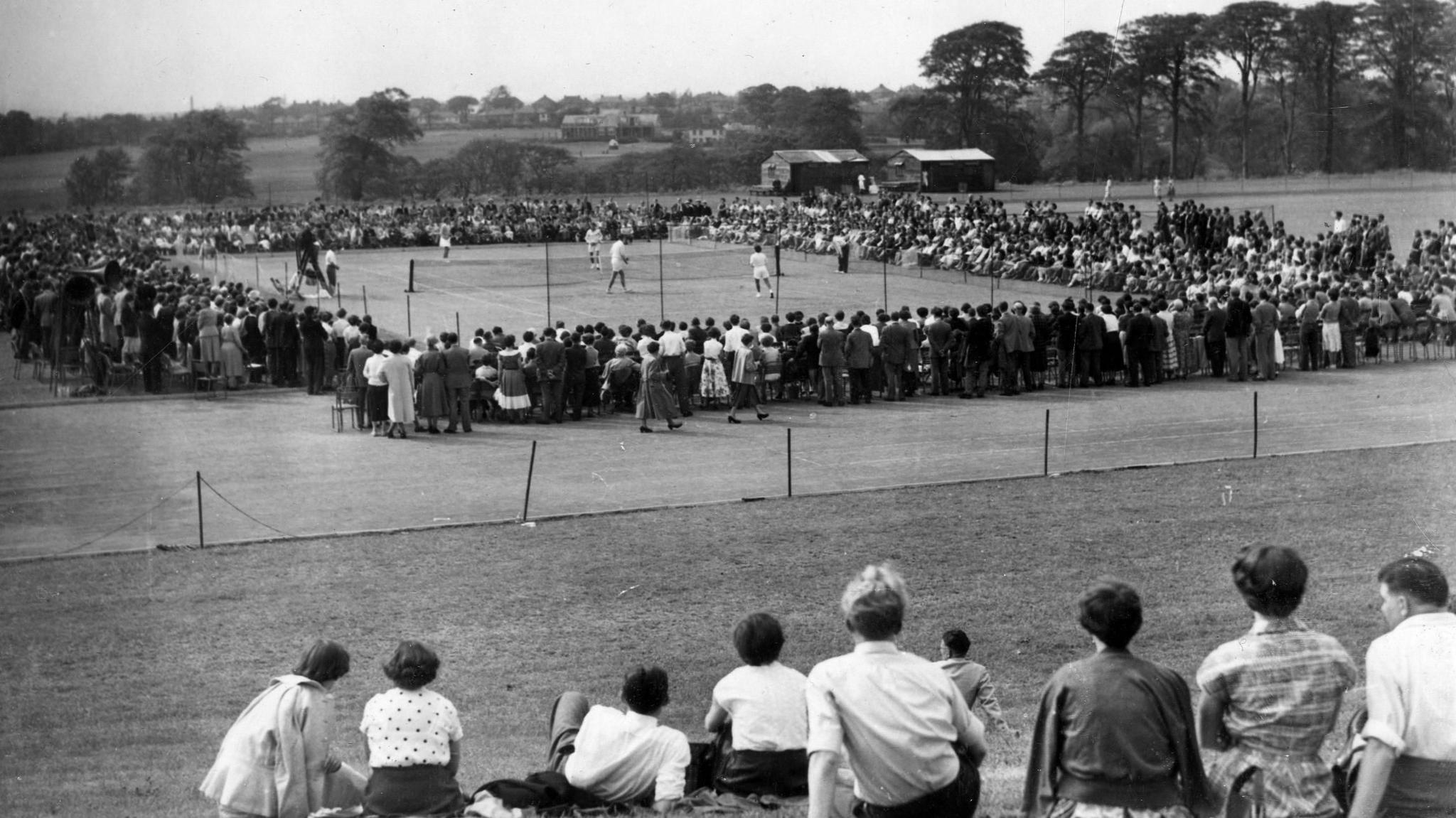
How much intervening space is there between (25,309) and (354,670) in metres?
23.5

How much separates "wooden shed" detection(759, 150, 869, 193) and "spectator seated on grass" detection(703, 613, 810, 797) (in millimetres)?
61821

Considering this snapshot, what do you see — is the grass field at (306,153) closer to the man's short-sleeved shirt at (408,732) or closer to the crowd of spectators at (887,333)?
the crowd of spectators at (887,333)

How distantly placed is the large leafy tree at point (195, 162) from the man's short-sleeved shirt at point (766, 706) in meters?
49.8

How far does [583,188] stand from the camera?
74188 millimetres

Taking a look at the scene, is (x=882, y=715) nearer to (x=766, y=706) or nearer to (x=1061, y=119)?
(x=766, y=706)

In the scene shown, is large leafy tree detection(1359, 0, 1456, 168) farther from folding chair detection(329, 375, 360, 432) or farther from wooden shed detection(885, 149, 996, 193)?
folding chair detection(329, 375, 360, 432)

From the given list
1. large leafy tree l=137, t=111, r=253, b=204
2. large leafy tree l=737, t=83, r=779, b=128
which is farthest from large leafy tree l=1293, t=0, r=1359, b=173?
large leafy tree l=137, t=111, r=253, b=204

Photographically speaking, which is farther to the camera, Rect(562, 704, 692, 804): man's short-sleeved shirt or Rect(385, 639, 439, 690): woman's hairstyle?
Rect(562, 704, 692, 804): man's short-sleeved shirt

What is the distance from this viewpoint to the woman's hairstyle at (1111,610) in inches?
221

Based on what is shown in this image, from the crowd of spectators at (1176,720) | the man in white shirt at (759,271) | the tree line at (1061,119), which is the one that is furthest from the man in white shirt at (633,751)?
the tree line at (1061,119)

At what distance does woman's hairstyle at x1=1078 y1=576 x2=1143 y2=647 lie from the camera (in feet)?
18.4

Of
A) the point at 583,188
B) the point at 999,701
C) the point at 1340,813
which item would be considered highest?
the point at 583,188

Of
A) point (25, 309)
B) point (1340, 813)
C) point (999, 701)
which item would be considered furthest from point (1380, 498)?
point (25, 309)

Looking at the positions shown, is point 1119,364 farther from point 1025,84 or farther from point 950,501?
point 1025,84
